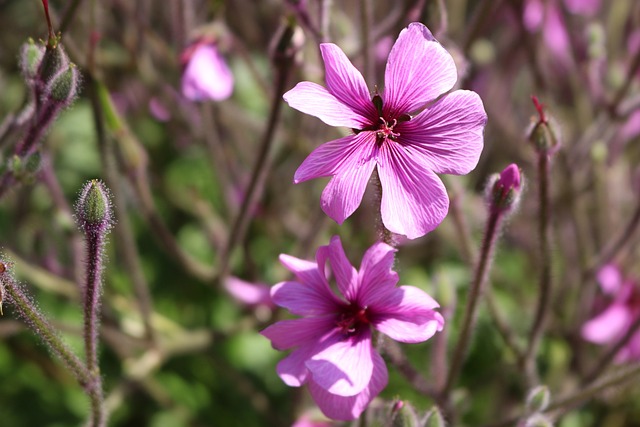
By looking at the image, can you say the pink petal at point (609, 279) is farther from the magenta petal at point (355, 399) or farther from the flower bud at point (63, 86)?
the flower bud at point (63, 86)

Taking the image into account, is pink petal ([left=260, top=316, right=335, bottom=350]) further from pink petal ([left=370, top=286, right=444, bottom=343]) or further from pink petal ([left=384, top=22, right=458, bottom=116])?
pink petal ([left=384, top=22, right=458, bottom=116])

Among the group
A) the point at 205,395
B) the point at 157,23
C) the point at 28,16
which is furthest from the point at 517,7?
the point at 28,16

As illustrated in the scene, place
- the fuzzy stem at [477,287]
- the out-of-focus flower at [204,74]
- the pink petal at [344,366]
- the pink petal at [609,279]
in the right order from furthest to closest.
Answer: the pink petal at [609,279] < the out-of-focus flower at [204,74] < the fuzzy stem at [477,287] < the pink petal at [344,366]

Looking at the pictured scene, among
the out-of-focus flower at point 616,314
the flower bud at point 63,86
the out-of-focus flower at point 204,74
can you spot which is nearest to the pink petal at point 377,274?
the flower bud at point 63,86

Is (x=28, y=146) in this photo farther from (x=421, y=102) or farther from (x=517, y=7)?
(x=517, y=7)

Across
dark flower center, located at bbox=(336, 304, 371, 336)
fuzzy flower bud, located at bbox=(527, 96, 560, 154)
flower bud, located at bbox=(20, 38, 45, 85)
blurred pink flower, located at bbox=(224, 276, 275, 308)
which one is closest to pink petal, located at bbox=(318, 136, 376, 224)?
dark flower center, located at bbox=(336, 304, 371, 336)

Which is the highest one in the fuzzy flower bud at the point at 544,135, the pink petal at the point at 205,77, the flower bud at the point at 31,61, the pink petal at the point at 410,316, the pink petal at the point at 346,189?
the pink petal at the point at 205,77
